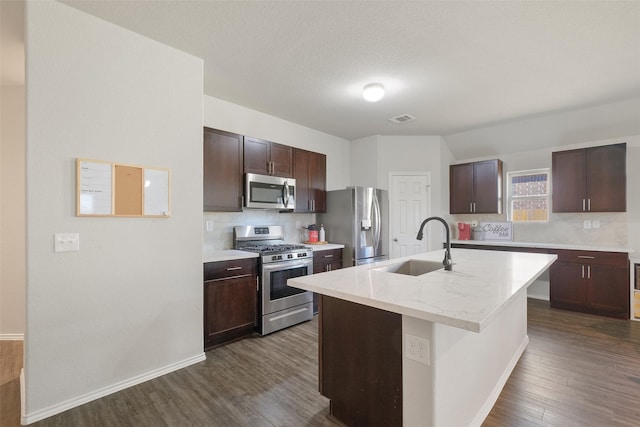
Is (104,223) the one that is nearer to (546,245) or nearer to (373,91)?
(373,91)

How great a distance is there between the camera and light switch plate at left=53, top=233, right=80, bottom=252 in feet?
6.38

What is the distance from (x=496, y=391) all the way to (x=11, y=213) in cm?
483

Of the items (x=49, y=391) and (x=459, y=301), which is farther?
(x=49, y=391)

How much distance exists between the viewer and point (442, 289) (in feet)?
4.93

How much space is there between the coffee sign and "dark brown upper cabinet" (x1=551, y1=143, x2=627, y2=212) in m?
0.73

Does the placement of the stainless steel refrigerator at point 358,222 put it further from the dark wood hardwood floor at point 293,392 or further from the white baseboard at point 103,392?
the white baseboard at point 103,392

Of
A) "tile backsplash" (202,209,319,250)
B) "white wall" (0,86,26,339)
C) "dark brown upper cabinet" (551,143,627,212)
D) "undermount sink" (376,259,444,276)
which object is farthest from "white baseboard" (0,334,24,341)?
"dark brown upper cabinet" (551,143,627,212)

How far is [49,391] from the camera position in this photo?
1908 millimetres

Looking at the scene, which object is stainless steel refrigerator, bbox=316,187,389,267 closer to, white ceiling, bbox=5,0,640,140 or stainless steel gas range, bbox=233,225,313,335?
stainless steel gas range, bbox=233,225,313,335

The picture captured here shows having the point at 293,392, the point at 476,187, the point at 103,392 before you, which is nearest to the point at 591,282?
the point at 476,187

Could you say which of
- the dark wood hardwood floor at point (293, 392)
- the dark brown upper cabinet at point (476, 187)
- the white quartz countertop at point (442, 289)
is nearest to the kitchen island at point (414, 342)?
the white quartz countertop at point (442, 289)

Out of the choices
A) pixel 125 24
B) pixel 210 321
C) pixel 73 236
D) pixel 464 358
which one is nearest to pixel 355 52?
pixel 125 24

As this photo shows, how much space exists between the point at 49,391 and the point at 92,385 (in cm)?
23

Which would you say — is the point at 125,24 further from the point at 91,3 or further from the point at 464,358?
A: the point at 464,358
